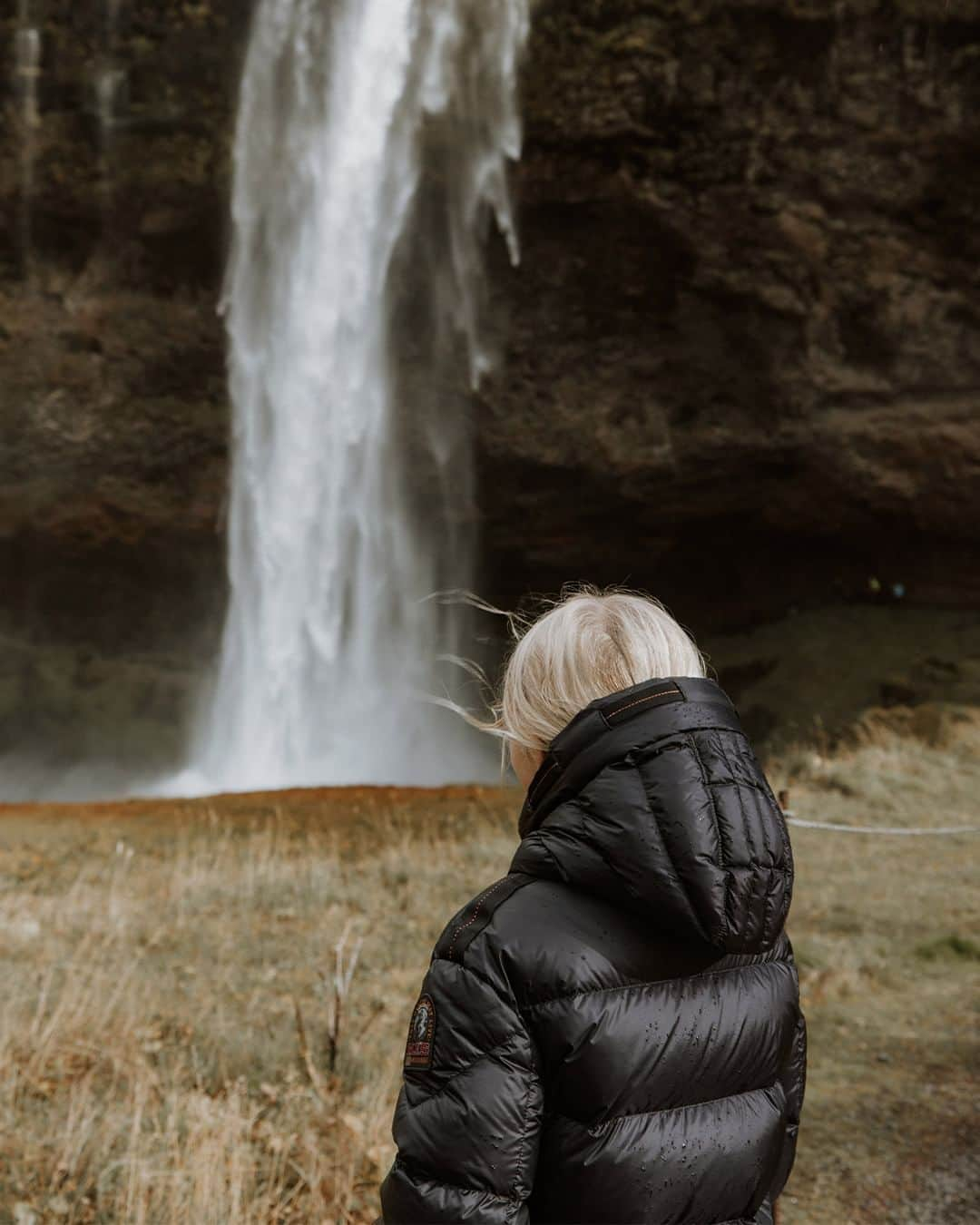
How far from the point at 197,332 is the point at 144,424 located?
5.48 ft

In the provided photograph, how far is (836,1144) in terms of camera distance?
4.40m

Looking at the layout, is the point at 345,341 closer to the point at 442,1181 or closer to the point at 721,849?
the point at 721,849

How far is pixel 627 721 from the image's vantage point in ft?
5.24

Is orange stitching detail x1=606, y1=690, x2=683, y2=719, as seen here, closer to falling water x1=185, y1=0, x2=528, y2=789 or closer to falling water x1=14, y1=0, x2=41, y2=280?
falling water x1=185, y1=0, x2=528, y2=789

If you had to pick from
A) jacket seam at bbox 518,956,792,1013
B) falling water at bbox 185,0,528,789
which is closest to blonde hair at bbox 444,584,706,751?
jacket seam at bbox 518,956,792,1013

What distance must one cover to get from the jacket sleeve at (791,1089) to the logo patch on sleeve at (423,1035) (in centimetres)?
65

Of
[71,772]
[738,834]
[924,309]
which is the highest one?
[738,834]

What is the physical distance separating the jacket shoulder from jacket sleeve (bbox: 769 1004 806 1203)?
568 mm

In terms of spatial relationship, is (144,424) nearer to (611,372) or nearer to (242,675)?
(242,675)

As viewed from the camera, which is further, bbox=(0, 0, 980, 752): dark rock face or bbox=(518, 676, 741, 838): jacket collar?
bbox=(0, 0, 980, 752): dark rock face

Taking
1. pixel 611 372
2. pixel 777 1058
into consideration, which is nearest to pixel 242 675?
pixel 611 372

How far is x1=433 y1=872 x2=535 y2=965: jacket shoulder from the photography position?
156 centimetres

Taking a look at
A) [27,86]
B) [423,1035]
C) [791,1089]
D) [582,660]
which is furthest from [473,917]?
[27,86]

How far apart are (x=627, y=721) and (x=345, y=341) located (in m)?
15.6
